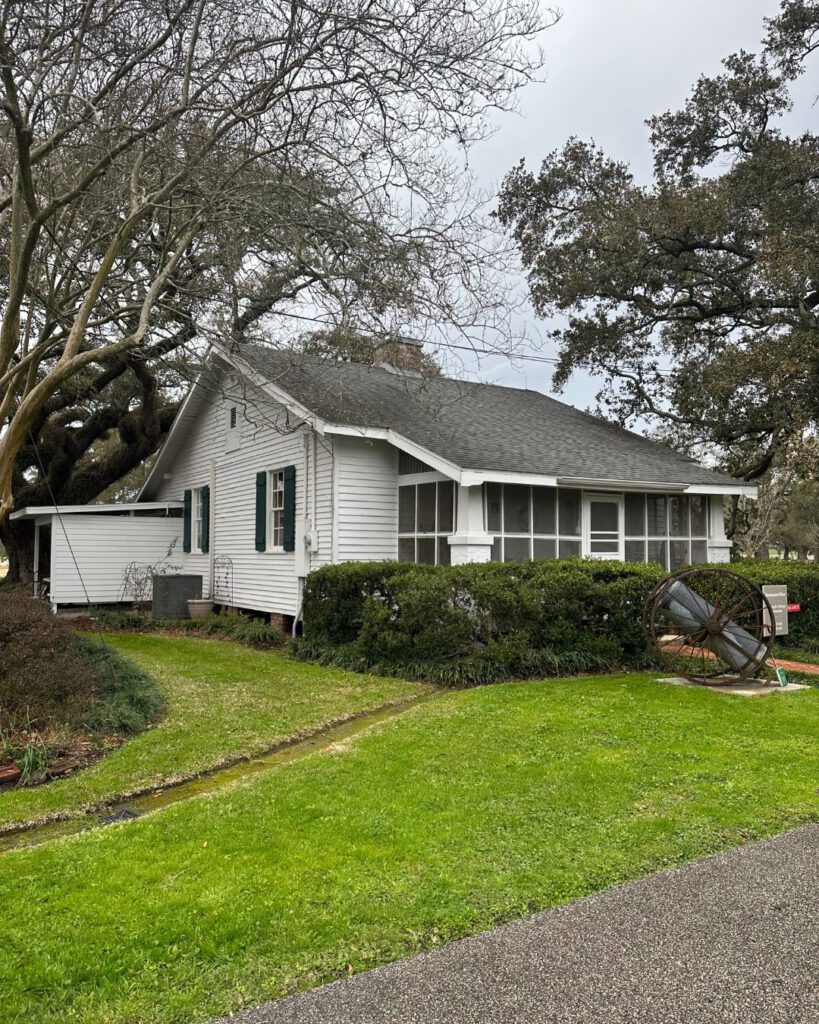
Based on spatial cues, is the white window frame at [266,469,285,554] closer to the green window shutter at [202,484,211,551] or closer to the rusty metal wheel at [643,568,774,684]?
the green window shutter at [202,484,211,551]

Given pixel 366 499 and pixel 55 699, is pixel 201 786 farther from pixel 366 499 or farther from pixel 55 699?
pixel 366 499

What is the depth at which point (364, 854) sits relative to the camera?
158 inches

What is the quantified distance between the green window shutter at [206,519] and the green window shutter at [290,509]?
13.6 feet

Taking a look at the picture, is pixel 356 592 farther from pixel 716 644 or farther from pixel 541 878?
pixel 541 878

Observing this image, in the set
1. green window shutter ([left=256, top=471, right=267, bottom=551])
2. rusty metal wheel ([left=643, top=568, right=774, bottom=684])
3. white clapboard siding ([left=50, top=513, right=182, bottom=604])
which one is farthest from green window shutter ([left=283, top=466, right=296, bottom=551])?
rusty metal wheel ([left=643, top=568, right=774, bottom=684])

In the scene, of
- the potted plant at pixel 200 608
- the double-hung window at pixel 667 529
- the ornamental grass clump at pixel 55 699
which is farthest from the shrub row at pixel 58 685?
the double-hung window at pixel 667 529

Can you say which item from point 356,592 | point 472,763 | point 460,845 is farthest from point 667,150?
point 460,845

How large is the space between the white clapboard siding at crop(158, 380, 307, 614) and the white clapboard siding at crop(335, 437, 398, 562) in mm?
1039

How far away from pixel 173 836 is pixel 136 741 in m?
2.42

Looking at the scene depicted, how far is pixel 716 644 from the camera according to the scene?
8.80 metres

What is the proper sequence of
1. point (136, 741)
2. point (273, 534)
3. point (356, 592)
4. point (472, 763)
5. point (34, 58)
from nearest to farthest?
point (472, 763) → point (136, 741) → point (34, 58) → point (356, 592) → point (273, 534)

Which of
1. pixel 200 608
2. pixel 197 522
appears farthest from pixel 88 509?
pixel 200 608

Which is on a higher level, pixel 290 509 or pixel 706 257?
pixel 706 257

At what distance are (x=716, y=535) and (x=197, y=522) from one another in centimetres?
1139
